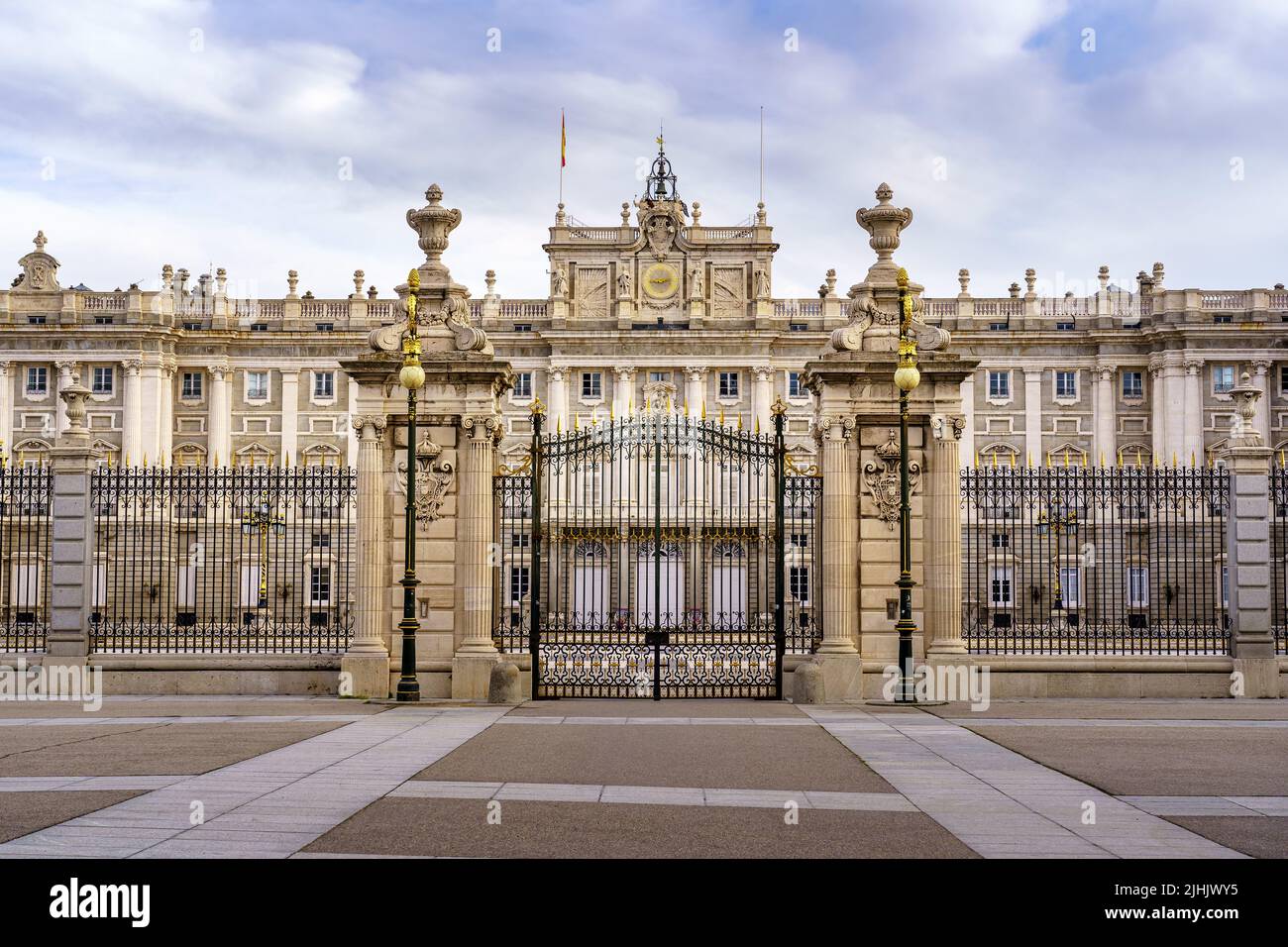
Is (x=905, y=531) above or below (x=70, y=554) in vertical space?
above

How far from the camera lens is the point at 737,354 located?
3017 inches

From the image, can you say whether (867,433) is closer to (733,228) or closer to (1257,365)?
(733,228)

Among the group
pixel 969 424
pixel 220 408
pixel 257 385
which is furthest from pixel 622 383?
pixel 220 408

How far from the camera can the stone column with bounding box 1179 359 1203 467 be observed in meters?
74.9

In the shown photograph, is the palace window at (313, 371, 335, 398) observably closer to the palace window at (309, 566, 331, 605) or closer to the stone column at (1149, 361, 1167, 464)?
the palace window at (309, 566, 331, 605)

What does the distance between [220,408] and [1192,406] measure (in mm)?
55924

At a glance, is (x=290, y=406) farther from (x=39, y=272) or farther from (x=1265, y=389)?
(x=1265, y=389)

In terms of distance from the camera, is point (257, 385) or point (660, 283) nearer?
point (660, 283)

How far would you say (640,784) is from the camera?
40.6 ft

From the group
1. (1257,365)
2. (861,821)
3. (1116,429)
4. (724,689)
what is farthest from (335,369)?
(861,821)

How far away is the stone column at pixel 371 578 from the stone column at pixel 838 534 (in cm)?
→ 699

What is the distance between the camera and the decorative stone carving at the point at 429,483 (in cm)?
2128

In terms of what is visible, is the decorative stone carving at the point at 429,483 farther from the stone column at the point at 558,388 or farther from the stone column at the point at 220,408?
the stone column at the point at 220,408

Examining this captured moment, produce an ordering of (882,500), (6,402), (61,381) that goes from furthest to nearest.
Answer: (61,381) < (6,402) < (882,500)
